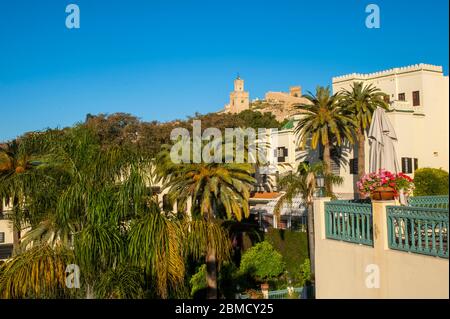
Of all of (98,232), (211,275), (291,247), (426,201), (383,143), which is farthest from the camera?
(291,247)

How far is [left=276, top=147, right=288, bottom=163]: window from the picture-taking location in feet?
147

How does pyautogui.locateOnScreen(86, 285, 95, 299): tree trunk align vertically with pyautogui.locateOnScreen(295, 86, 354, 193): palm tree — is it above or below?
below

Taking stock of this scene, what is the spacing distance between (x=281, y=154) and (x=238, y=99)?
126 m

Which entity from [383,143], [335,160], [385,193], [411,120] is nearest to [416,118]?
[411,120]

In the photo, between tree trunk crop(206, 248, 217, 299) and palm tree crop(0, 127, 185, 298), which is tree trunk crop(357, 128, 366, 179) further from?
palm tree crop(0, 127, 185, 298)

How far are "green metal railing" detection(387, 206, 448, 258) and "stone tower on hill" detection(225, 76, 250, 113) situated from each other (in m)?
159

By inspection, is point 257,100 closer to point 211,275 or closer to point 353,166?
point 353,166

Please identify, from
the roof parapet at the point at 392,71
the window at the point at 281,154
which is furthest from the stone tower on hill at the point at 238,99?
the roof parapet at the point at 392,71

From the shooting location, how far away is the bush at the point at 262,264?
28.0 metres

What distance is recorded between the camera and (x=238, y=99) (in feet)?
558

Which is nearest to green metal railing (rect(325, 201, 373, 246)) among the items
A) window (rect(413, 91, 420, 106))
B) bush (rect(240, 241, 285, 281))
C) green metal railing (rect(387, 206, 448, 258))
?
green metal railing (rect(387, 206, 448, 258))
